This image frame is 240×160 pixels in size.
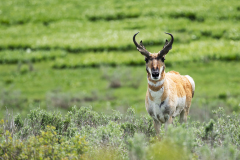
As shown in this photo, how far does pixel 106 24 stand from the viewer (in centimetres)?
3962

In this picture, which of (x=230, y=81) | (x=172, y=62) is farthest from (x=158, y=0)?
(x=230, y=81)

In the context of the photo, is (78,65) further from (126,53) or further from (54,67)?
(126,53)

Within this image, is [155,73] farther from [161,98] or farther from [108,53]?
[108,53]

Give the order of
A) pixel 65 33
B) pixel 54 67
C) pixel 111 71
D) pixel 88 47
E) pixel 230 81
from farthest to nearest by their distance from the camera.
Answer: pixel 65 33, pixel 88 47, pixel 54 67, pixel 111 71, pixel 230 81

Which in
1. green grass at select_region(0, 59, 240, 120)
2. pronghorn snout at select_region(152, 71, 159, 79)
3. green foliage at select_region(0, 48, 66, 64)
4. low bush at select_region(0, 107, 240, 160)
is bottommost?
green grass at select_region(0, 59, 240, 120)

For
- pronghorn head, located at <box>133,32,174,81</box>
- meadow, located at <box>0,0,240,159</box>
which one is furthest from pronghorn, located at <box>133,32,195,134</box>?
meadow, located at <box>0,0,240,159</box>

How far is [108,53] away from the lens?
32.4 meters

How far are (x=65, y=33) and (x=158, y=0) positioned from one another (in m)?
15.3

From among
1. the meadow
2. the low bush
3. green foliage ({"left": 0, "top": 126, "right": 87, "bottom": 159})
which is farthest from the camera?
the meadow

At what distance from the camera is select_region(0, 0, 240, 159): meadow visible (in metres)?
23.9

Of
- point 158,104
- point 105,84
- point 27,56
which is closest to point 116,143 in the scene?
point 158,104

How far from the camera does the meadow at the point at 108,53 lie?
23.9 metres

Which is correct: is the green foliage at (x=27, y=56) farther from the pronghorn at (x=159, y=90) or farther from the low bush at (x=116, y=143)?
the pronghorn at (x=159, y=90)

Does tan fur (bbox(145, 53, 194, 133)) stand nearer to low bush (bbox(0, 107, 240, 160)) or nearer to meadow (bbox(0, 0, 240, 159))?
low bush (bbox(0, 107, 240, 160))
